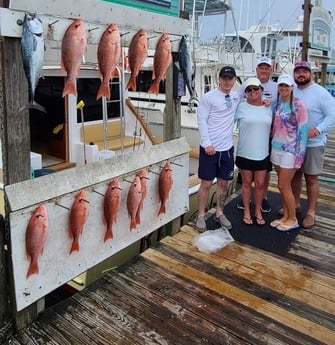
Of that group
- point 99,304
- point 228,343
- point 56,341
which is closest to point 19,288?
point 56,341

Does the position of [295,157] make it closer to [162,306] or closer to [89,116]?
[162,306]

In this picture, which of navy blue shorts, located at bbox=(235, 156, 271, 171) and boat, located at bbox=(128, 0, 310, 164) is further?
boat, located at bbox=(128, 0, 310, 164)

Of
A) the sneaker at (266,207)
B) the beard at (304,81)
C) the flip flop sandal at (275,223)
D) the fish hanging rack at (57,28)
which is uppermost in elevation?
the fish hanging rack at (57,28)

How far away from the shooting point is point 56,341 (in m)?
2.18

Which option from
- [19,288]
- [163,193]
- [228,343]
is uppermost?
[163,193]

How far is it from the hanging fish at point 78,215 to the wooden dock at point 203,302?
534 mm

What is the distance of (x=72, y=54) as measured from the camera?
1.98 m

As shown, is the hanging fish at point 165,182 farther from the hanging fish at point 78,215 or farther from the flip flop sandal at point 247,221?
the flip flop sandal at point 247,221

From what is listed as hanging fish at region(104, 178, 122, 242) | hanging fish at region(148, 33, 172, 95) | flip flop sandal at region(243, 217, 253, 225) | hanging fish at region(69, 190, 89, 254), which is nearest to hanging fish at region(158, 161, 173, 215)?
hanging fish at region(104, 178, 122, 242)

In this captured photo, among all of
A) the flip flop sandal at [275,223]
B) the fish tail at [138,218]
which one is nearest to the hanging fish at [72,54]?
the fish tail at [138,218]

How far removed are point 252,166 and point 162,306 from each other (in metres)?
1.66

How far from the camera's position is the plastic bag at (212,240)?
329 cm

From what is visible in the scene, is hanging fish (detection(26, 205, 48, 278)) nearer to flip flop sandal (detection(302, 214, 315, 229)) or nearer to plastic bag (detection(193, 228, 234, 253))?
plastic bag (detection(193, 228, 234, 253))

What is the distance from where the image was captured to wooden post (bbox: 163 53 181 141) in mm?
3260
